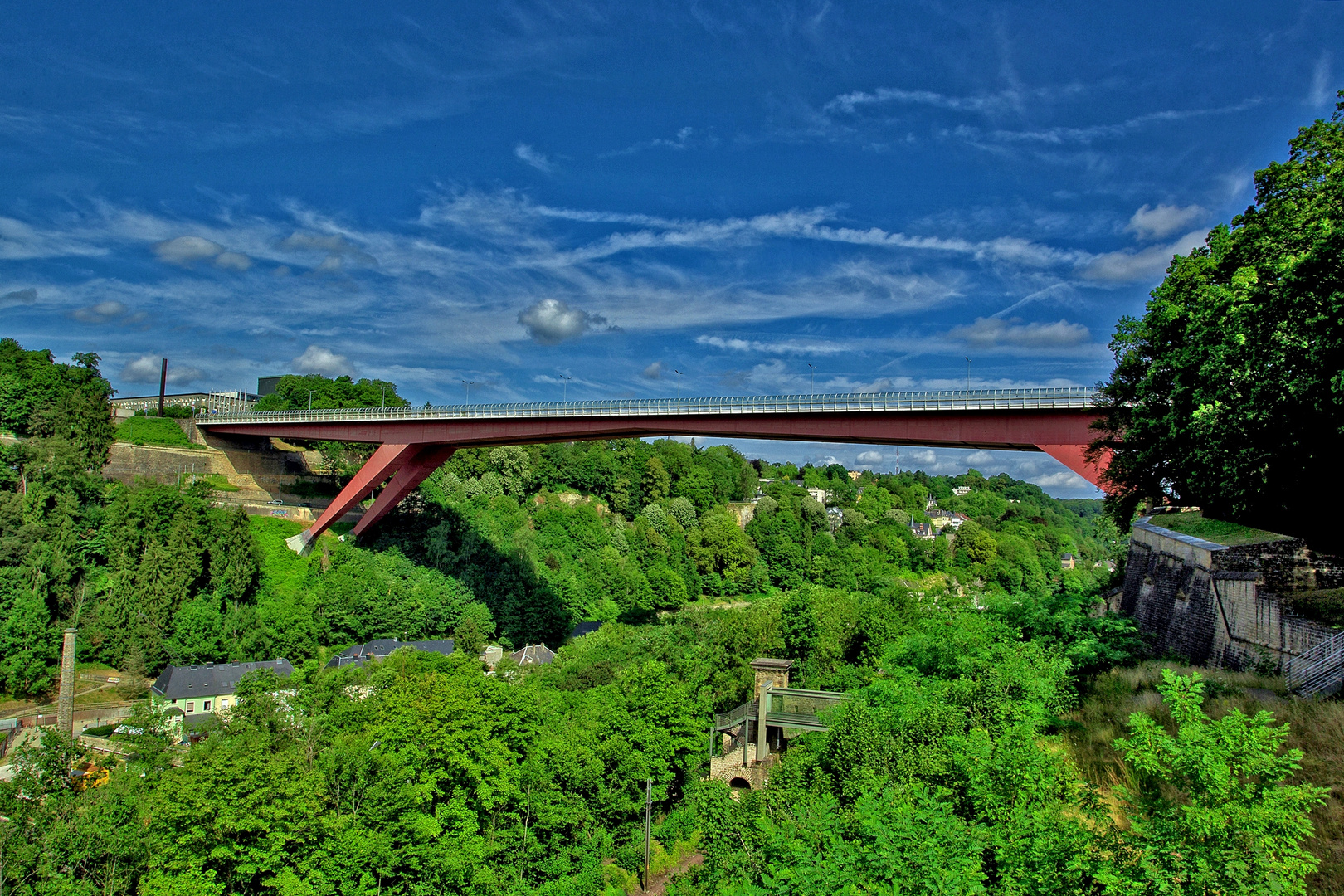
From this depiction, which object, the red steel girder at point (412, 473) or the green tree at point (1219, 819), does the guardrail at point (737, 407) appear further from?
the green tree at point (1219, 819)

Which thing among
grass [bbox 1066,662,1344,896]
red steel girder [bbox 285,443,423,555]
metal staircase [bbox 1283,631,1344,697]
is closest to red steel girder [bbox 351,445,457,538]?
red steel girder [bbox 285,443,423,555]

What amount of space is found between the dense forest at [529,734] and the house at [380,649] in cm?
114

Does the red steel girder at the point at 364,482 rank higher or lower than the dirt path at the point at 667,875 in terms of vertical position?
higher

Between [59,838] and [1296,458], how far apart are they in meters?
23.8

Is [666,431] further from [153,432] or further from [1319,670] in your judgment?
[153,432]

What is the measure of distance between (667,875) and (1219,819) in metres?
18.7

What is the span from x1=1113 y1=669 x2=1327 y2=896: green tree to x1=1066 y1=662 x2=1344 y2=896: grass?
1885 mm

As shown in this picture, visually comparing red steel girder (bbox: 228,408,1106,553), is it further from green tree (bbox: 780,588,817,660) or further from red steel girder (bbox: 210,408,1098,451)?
green tree (bbox: 780,588,817,660)

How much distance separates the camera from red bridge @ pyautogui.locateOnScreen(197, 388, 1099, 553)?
2430 cm

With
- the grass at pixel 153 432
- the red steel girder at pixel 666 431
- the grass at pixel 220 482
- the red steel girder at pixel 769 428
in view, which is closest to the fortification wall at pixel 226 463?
the grass at pixel 220 482

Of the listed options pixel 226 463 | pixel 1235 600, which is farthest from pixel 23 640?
pixel 1235 600

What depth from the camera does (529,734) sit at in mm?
21328

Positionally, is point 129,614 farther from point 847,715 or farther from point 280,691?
point 847,715

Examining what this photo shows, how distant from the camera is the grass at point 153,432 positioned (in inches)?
1877
